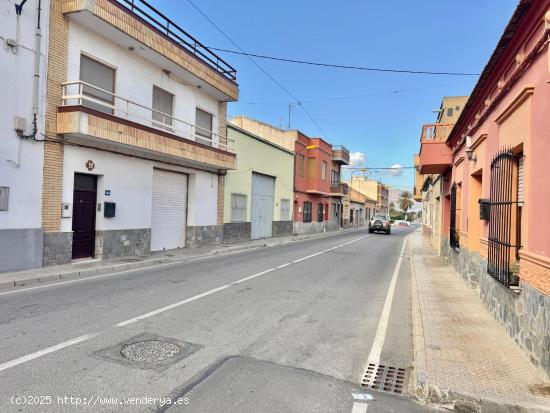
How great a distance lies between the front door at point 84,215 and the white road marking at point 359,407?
10.8m

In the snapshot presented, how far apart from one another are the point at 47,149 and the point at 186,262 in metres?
5.44

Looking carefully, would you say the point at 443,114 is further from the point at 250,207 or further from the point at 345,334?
the point at 345,334

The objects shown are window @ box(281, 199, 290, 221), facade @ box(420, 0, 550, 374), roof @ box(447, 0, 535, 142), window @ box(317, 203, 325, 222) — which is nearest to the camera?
facade @ box(420, 0, 550, 374)

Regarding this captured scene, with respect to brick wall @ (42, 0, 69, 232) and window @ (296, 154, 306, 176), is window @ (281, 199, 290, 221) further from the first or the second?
brick wall @ (42, 0, 69, 232)

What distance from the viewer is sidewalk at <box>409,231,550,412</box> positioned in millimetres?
3717

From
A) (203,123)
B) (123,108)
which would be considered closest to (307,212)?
(203,123)

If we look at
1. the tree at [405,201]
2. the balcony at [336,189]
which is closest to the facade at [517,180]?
the balcony at [336,189]

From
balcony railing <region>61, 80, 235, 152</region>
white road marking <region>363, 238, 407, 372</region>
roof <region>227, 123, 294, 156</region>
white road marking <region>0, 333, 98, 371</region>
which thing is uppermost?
roof <region>227, 123, 294, 156</region>

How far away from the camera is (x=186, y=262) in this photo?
44.6 feet

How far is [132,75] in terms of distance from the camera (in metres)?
14.0

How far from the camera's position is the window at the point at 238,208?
21906 millimetres

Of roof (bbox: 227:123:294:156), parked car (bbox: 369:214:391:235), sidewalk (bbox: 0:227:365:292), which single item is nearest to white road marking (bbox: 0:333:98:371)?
sidewalk (bbox: 0:227:365:292)

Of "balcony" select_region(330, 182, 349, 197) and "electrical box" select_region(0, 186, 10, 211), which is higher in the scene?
"balcony" select_region(330, 182, 349, 197)

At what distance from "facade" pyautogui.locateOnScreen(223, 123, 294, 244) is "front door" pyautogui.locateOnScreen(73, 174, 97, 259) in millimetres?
8786
